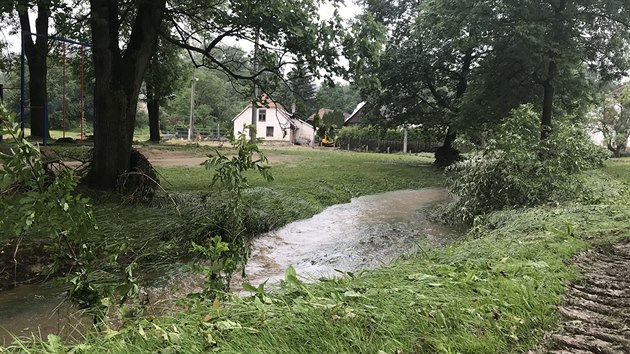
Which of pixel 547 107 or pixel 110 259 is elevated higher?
pixel 547 107

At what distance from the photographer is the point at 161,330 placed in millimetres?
2498

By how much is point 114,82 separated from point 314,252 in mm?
4948

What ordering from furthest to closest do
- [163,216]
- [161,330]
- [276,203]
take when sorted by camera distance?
[276,203], [163,216], [161,330]

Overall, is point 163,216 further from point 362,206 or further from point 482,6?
point 482,6

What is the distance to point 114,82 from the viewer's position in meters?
8.58

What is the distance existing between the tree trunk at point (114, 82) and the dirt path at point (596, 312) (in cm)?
776

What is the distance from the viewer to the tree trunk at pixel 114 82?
333 inches

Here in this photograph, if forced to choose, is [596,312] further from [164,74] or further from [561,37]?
[164,74]

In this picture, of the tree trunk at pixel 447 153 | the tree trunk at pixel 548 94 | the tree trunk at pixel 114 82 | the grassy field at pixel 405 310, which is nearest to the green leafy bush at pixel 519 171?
the grassy field at pixel 405 310

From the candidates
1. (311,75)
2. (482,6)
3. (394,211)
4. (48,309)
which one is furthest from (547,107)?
(48,309)

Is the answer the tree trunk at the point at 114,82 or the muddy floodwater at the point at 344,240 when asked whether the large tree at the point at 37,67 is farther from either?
the muddy floodwater at the point at 344,240

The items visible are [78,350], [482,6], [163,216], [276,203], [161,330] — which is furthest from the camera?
[482,6]

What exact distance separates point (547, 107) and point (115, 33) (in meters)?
15.9

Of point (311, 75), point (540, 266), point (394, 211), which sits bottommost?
point (394, 211)
